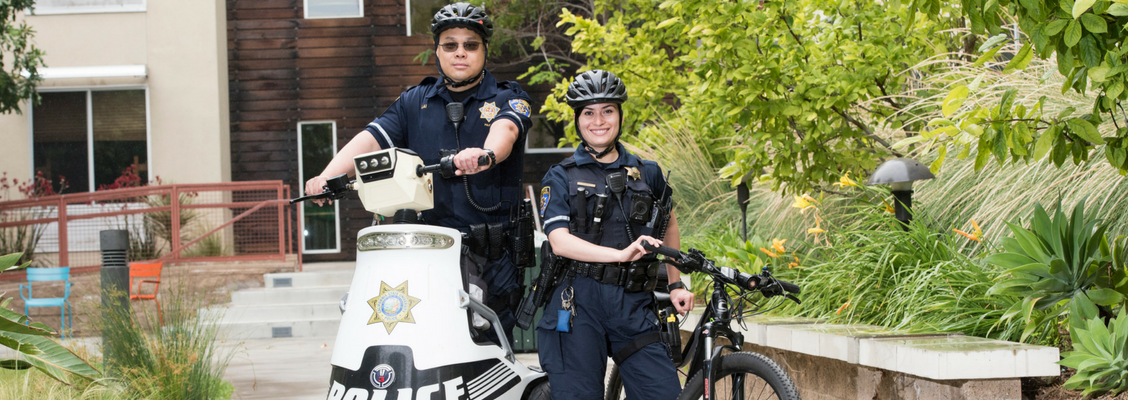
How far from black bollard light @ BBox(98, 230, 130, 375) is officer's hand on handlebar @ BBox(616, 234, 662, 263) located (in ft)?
11.1

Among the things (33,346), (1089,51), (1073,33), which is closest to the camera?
(1073,33)

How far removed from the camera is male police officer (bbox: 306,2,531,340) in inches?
126

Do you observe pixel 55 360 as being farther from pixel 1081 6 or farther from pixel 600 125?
pixel 1081 6

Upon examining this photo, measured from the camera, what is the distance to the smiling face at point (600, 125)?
3.14 m

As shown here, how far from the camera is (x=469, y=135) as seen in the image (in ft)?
11.0

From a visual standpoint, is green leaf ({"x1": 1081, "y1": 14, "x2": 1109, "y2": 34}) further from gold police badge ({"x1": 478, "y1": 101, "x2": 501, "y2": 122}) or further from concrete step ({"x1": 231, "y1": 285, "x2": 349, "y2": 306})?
concrete step ({"x1": 231, "y1": 285, "x2": 349, "y2": 306})

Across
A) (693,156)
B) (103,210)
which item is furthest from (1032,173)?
(103,210)

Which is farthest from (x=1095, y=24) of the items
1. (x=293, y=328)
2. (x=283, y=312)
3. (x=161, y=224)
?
(x=161, y=224)

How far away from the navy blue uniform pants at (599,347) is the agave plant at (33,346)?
5.55 feet

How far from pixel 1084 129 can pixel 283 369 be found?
6.19 m

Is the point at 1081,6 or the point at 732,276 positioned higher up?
the point at 1081,6

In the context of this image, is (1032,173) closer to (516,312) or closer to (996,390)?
(996,390)

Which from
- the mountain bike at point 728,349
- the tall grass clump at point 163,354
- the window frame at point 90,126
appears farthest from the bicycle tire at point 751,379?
the window frame at point 90,126

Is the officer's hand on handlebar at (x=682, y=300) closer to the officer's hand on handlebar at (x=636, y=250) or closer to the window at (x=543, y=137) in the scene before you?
the officer's hand on handlebar at (x=636, y=250)
